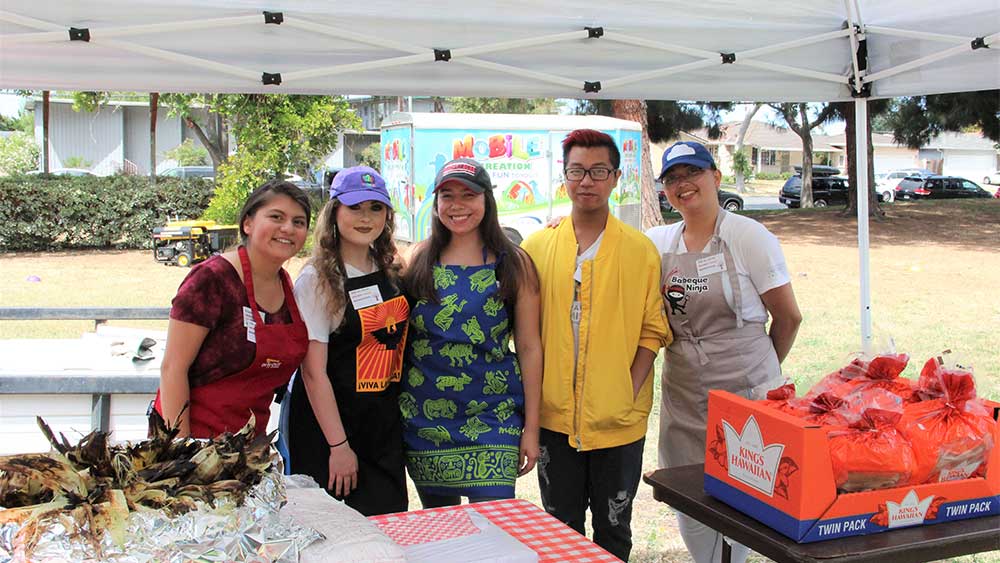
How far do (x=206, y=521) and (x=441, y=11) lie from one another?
2320mm

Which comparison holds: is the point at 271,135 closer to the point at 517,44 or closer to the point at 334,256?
the point at 517,44

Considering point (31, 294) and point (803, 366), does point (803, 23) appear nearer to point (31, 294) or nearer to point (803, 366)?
point (803, 366)

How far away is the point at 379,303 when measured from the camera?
2.45 m

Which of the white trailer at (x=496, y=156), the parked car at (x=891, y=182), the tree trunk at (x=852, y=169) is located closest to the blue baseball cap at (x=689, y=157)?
the white trailer at (x=496, y=156)

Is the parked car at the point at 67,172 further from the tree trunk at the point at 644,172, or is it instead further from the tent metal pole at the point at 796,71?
the tent metal pole at the point at 796,71

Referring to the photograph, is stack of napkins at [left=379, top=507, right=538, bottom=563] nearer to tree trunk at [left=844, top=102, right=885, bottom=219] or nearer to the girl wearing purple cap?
A: the girl wearing purple cap

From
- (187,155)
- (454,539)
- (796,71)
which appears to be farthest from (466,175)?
(187,155)

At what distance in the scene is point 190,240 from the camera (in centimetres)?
1363

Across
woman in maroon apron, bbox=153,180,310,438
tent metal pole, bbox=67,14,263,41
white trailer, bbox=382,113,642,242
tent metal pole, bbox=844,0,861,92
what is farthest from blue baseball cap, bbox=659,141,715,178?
white trailer, bbox=382,113,642,242

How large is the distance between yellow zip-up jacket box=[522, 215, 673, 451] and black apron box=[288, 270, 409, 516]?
0.50 m

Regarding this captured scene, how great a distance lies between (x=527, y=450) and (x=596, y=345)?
41 cm

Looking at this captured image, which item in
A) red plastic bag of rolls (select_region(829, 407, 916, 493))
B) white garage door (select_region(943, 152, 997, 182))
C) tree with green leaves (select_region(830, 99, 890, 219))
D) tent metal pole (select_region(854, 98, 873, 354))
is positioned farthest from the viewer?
white garage door (select_region(943, 152, 997, 182))

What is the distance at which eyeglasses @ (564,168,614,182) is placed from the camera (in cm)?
260

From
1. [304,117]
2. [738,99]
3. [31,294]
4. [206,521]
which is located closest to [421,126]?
[304,117]
